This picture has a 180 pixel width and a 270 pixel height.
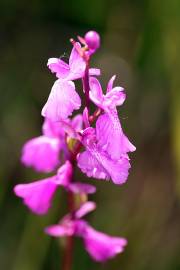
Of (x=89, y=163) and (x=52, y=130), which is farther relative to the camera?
(x=52, y=130)

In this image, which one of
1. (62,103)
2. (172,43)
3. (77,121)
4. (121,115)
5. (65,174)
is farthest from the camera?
(121,115)

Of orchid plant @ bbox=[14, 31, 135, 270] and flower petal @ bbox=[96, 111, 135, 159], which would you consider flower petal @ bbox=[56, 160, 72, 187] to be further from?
flower petal @ bbox=[96, 111, 135, 159]

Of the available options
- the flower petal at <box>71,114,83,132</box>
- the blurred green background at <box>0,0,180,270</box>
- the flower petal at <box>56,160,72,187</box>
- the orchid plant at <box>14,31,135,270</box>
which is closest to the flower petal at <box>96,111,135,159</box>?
the orchid plant at <box>14,31,135,270</box>

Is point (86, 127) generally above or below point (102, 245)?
above

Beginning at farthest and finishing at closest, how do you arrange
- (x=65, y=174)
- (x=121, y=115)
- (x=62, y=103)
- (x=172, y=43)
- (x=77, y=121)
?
(x=121, y=115)
(x=172, y=43)
(x=77, y=121)
(x=65, y=174)
(x=62, y=103)

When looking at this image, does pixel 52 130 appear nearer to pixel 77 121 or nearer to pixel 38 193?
pixel 77 121

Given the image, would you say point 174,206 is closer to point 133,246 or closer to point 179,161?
point 133,246

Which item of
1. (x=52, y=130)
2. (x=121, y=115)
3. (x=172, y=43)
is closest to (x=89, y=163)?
(x=52, y=130)
